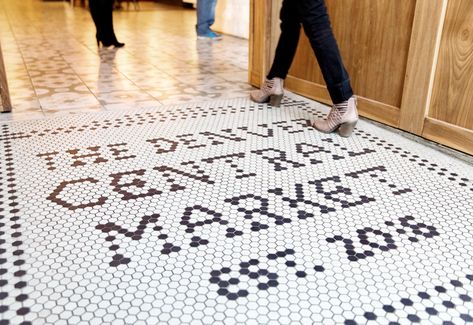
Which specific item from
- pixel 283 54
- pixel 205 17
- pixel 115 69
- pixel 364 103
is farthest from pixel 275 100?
pixel 205 17

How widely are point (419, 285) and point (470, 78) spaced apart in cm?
99

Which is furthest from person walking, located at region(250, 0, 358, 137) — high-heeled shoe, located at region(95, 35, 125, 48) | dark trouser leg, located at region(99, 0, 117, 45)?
high-heeled shoe, located at region(95, 35, 125, 48)

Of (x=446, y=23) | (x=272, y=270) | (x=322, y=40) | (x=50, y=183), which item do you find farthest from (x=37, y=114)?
(x=446, y=23)

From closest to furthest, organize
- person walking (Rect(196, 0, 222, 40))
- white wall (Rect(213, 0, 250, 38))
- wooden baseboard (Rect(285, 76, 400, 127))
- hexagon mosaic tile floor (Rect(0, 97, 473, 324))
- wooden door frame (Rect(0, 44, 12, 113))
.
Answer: hexagon mosaic tile floor (Rect(0, 97, 473, 324)) < wooden baseboard (Rect(285, 76, 400, 127)) < wooden door frame (Rect(0, 44, 12, 113)) < person walking (Rect(196, 0, 222, 40)) < white wall (Rect(213, 0, 250, 38))

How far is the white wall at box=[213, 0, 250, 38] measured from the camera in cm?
515

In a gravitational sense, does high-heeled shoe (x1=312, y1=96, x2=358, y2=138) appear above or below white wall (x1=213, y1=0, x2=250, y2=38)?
below

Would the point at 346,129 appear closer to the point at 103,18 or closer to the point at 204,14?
the point at 103,18

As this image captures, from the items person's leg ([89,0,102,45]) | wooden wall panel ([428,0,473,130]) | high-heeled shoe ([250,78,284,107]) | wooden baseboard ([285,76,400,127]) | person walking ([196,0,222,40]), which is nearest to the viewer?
wooden wall panel ([428,0,473,130])

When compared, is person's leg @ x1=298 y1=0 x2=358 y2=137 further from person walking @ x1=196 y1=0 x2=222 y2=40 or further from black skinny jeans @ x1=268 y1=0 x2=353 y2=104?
person walking @ x1=196 y1=0 x2=222 y2=40

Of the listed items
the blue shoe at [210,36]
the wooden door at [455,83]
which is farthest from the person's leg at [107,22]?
the wooden door at [455,83]

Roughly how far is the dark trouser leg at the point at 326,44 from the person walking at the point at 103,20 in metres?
2.63

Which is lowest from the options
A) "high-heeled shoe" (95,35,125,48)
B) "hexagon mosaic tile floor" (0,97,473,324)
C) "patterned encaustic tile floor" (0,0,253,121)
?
"hexagon mosaic tile floor" (0,97,473,324)

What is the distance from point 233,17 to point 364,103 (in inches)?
141

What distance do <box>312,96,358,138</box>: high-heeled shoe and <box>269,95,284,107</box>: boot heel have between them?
1.42 ft
